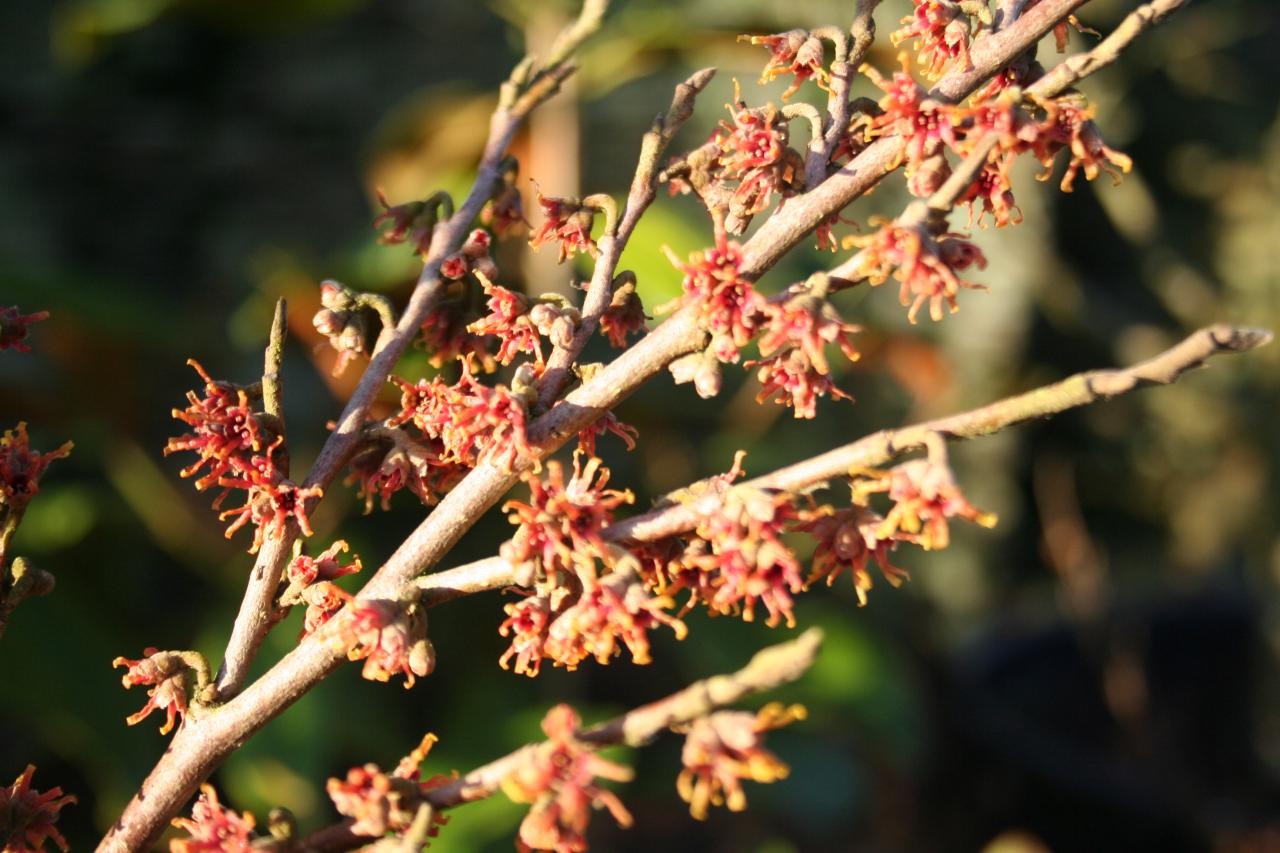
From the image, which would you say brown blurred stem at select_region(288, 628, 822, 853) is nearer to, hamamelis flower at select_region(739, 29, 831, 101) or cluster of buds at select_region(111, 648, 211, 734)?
cluster of buds at select_region(111, 648, 211, 734)

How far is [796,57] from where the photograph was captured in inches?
27.7

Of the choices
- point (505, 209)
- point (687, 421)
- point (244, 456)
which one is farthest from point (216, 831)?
point (687, 421)

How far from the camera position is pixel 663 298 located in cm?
191

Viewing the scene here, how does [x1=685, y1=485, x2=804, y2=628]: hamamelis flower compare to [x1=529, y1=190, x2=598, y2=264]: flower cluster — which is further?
[x1=529, y1=190, x2=598, y2=264]: flower cluster

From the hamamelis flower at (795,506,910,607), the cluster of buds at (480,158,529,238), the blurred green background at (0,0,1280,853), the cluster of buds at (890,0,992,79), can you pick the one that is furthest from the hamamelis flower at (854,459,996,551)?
Result: the blurred green background at (0,0,1280,853)

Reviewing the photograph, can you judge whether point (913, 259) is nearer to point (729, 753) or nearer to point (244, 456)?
point (729, 753)

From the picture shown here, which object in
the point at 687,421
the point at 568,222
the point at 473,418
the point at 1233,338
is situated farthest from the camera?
the point at 687,421

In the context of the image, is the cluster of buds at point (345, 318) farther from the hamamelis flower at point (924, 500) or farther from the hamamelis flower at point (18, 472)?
the hamamelis flower at point (924, 500)

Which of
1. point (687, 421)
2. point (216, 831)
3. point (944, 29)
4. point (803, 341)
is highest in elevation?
point (687, 421)

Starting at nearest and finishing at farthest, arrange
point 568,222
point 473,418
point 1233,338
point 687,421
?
point 1233,338 < point 473,418 < point 568,222 < point 687,421

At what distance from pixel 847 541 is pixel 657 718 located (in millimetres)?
138

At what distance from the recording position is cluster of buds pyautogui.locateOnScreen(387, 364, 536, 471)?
0.60m

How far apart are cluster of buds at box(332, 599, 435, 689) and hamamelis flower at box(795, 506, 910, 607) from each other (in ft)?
0.66

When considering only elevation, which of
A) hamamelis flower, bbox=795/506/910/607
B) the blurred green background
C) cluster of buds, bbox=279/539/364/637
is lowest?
cluster of buds, bbox=279/539/364/637
